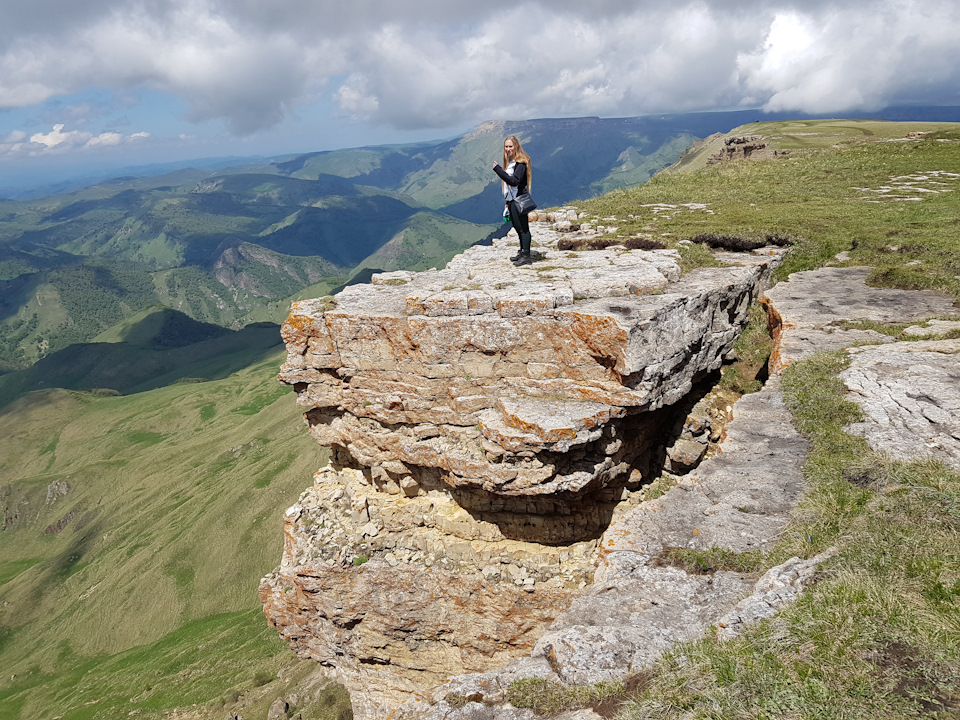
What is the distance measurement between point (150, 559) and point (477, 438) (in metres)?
90.9

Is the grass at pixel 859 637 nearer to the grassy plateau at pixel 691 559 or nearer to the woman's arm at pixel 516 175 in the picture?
the grassy plateau at pixel 691 559

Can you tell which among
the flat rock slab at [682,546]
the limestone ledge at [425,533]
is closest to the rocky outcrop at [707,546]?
the flat rock slab at [682,546]

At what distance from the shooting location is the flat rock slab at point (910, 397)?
8.66 metres

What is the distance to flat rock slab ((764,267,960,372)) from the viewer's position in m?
13.8

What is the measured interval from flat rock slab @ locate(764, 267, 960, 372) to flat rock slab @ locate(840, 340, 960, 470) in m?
1.46

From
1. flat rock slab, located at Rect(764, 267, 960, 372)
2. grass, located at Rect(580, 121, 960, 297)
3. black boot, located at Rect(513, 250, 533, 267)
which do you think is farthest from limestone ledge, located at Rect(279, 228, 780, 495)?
grass, located at Rect(580, 121, 960, 297)

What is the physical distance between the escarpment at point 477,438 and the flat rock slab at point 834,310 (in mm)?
1804

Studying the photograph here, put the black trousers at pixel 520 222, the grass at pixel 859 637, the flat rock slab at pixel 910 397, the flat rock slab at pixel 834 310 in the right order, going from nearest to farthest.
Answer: the grass at pixel 859 637
the flat rock slab at pixel 910 397
the flat rock slab at pixel 834 310
the black trousers at pixel 520 222

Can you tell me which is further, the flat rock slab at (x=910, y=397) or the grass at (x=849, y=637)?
the flat rock slab at (x=910, y=397)

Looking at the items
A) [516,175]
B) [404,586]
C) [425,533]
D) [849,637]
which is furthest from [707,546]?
[516,175]

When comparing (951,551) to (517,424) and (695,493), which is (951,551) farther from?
(517,424)

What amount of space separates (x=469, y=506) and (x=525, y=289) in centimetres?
793

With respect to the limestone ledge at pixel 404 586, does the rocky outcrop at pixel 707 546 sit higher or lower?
higher

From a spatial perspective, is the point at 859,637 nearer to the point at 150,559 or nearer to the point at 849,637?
the point at 849,637
